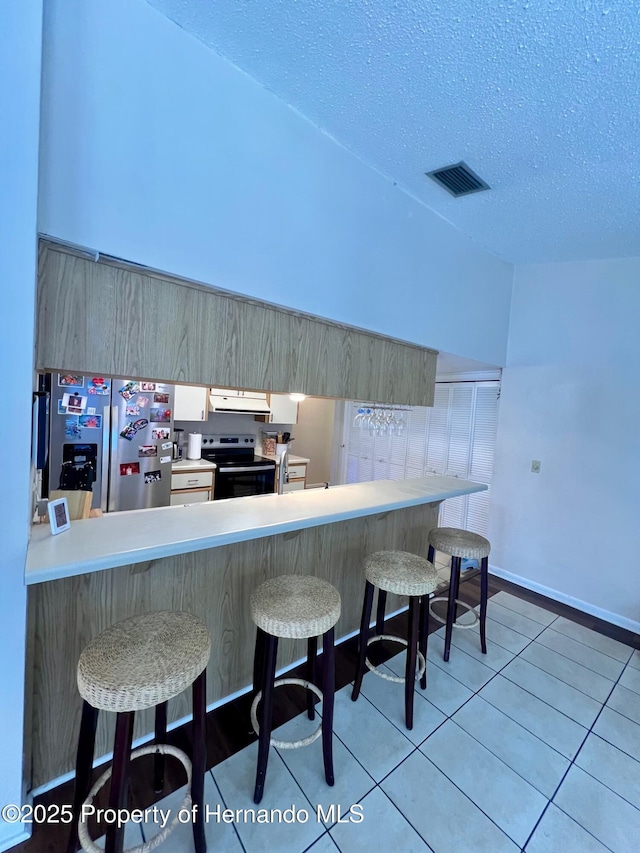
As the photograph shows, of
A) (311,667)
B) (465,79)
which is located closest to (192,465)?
(311,667)

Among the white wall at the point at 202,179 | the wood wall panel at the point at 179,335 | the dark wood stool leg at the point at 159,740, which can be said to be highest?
the white wall at the point at 202,179

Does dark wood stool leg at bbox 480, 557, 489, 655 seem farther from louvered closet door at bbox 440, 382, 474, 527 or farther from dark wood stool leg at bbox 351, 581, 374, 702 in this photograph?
louvered closet door at bbox 440, 382, 474, 527

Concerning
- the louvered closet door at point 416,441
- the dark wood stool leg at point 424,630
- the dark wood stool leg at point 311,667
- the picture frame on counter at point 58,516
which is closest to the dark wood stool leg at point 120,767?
the picture frame on counter at point 58,516

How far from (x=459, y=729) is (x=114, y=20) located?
326 cm

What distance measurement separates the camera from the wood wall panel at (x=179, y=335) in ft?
Result: 4.29

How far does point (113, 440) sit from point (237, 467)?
1361mm

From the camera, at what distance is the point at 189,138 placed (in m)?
1.49

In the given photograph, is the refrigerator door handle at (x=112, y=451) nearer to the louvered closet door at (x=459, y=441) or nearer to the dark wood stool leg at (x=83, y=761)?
the dark wood stool leg at (x=83, y=761)

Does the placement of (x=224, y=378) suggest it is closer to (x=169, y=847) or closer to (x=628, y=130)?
(x=169, y=847)

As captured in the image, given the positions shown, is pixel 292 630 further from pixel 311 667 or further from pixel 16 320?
pixel 16 320

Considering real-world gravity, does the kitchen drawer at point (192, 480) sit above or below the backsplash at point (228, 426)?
below

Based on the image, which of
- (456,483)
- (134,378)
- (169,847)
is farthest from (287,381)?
(169,847)

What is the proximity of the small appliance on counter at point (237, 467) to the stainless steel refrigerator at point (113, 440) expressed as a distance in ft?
2.15

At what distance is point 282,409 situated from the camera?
4965 millimetres
